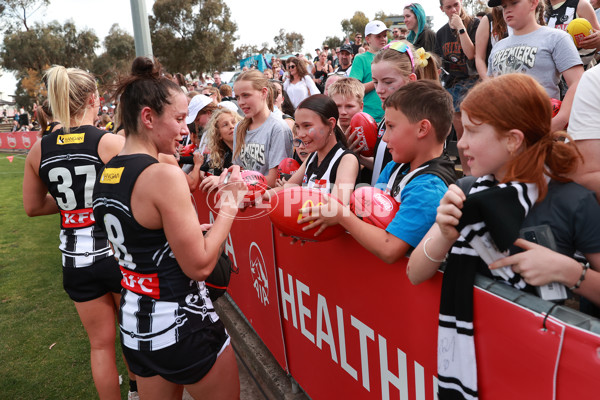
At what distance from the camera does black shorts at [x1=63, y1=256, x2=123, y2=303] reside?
2920mm

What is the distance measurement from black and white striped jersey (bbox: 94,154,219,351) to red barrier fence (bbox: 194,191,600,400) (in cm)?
75

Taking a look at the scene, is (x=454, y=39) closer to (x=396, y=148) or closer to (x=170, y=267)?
(x=396, y=148)

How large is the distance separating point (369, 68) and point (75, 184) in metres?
3.89

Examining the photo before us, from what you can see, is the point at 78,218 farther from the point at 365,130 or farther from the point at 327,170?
the point at 365,130

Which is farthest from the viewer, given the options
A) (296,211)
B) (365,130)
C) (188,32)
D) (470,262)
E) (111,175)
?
(188,32)

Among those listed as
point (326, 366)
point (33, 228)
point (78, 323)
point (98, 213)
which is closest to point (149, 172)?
point (98, 213)

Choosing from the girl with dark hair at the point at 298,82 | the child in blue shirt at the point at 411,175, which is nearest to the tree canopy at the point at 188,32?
the girl with dark hair at the point at 298,82

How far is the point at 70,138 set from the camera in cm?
284

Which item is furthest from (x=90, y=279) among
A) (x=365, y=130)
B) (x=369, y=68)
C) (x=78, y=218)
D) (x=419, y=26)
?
(x=419, y=26)

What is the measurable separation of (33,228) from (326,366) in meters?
9.28

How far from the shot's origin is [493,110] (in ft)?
4.76

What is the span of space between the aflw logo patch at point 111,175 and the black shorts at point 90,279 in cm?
118

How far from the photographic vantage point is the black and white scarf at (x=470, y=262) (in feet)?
4.30

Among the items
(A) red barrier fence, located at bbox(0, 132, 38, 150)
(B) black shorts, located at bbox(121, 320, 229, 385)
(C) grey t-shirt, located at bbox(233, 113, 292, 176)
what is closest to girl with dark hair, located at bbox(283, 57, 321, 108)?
(C) grey t-shirt, located at bbox(233, 113, 292, 176)
